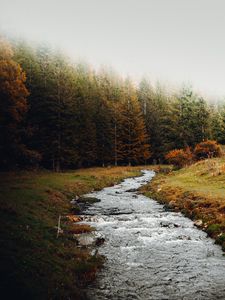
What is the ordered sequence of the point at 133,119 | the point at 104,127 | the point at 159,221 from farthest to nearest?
1. the point at 133,119
2. the point at 104,127
3. the point at 159,221

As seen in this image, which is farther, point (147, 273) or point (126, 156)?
point (126, 156)

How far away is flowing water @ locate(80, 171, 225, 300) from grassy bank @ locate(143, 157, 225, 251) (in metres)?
0.92

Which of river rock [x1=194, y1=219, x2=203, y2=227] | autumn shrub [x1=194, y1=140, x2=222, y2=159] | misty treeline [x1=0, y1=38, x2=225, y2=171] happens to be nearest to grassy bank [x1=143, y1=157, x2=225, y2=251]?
river rock [x1=194, y1=219, x2=203, y2=227]

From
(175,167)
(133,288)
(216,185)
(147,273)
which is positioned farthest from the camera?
(175,167)

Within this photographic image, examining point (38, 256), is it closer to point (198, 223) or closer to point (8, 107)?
point (198, 223)

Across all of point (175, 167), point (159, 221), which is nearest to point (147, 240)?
point (159, 221)

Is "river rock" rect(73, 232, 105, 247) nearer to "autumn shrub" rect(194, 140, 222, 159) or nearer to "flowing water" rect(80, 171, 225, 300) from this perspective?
"flowing water" rect(80, 171, 225, 300)

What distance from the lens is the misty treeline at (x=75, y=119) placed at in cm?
5116

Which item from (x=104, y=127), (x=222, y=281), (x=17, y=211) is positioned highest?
(x=104, y=127)

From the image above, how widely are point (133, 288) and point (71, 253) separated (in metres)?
4.61

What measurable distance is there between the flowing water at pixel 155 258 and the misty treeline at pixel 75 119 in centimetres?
2503

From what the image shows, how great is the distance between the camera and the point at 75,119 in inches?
2977

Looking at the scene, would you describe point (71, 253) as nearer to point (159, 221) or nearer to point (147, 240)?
point (147, 240)

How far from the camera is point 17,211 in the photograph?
2309cm
